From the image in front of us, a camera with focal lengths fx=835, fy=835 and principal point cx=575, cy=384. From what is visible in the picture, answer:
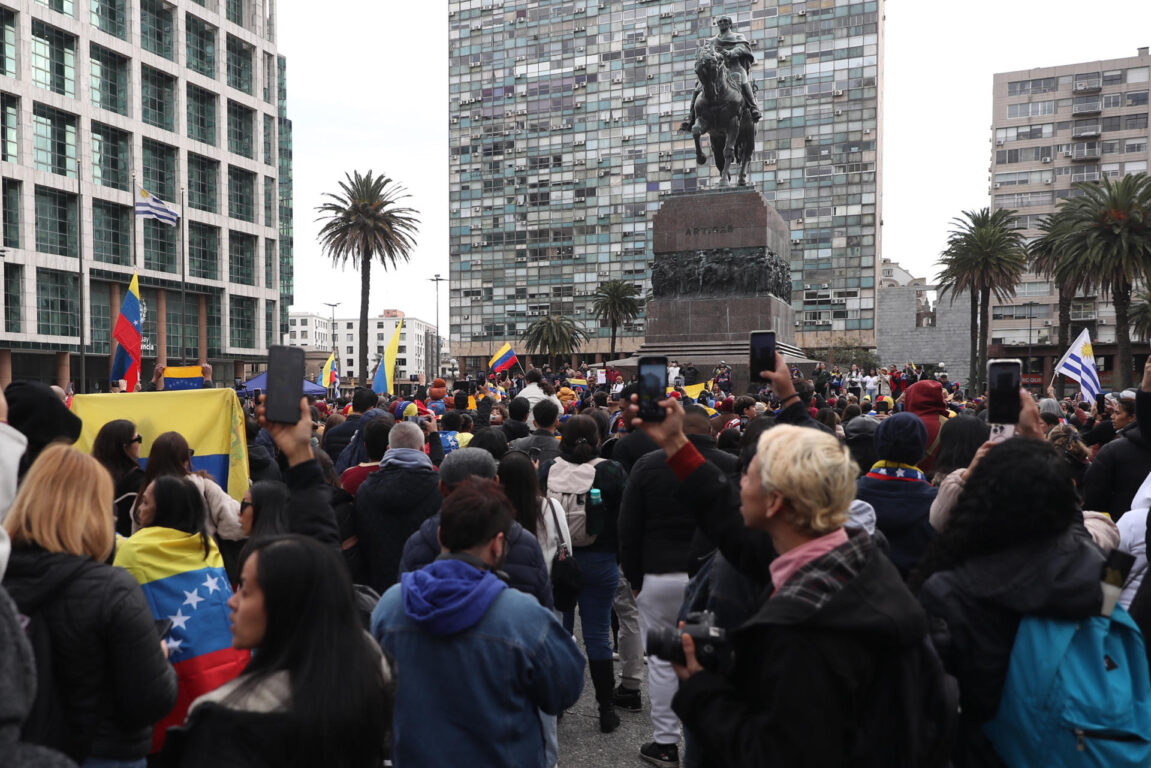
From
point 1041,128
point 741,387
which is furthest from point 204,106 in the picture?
point 1041,128

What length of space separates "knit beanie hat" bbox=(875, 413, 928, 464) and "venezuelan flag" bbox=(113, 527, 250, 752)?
3.24 m

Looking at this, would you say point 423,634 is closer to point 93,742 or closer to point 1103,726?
point 93,742

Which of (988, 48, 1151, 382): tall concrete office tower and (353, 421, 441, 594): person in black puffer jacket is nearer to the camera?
(353, 421, 441, 594): person in black puffer jacket

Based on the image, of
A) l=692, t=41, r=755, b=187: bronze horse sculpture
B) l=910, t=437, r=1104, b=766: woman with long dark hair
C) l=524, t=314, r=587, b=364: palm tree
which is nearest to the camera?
l=910, t=437, r=1104, b=766: woman with long dark hair

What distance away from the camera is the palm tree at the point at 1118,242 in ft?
127

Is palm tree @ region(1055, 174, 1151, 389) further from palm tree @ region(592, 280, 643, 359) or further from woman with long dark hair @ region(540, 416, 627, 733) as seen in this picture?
woman with long dark hair @ region(540, 416, 627, 733)

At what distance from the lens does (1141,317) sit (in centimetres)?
6256

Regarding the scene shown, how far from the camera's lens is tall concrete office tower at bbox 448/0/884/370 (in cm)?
8494

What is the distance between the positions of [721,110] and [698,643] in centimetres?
2127

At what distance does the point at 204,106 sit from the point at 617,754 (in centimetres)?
5606

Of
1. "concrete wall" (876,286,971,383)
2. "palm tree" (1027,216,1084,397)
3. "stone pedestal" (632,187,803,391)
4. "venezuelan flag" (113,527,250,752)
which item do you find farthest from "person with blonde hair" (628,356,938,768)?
"concrete wall" (876,286,971,383)

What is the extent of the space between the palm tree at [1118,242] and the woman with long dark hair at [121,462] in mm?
42383

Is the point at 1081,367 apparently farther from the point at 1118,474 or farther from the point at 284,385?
the point at 284,385

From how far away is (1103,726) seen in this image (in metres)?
2.29
